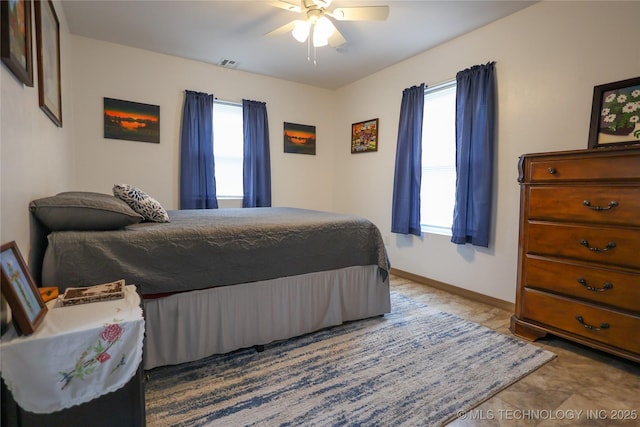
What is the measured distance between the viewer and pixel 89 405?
970 millimetres

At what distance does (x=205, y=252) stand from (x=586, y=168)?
2272 mm

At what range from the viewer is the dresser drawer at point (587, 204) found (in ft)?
5.92

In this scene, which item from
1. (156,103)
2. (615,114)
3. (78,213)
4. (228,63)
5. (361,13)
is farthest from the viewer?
(228,63)

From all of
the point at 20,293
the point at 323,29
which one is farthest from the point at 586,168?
the point at 20,293

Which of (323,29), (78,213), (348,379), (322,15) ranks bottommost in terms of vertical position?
(348,379)

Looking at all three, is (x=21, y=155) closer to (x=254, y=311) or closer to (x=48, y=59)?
(x=48, y=59)

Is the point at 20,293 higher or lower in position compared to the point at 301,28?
lower

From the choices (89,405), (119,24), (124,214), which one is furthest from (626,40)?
(119,24)

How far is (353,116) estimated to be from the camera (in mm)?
4582

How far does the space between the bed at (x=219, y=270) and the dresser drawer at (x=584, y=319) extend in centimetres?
103

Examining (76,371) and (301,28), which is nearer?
(76,371)

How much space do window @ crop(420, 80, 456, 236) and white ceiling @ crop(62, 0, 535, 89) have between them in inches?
22.3

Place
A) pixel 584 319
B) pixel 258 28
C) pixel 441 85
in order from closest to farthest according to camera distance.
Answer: pixel 584 319
pixel 258 28
pixel 441 85

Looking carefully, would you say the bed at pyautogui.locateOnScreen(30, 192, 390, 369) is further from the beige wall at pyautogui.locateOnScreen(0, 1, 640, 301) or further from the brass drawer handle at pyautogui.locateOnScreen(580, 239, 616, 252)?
the brass drawer handle at pyautogui.locateOnScreen(580, 239, 616, 252)
